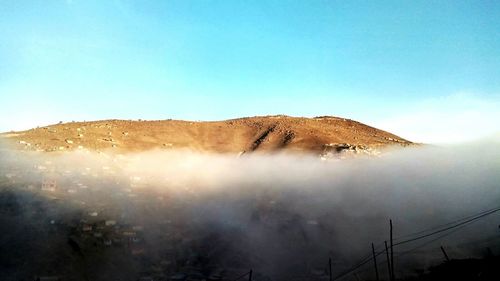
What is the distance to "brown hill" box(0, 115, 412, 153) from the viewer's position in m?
35.1

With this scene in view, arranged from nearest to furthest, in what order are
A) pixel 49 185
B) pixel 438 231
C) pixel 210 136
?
pixel 49 185 → pixel 438 231 → pixel 210 136

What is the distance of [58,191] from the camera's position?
25562mm

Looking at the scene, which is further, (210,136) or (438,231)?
(210,136)

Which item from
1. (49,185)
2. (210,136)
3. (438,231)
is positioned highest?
(210,136)

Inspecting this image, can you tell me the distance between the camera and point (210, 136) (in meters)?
41.1

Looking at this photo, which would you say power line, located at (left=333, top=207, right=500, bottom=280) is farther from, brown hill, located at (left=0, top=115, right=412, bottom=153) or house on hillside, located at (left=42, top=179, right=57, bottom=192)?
house on hillside, located at (left=42, top=179, right=57, bottom=192)

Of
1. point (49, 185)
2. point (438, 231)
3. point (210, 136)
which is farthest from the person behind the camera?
point (210, 136)

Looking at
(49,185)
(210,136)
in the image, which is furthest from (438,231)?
(49,185)

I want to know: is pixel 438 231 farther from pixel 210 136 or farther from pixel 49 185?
pixel 49 185

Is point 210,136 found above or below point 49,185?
above

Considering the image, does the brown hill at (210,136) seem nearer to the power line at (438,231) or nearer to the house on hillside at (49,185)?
the house on hillside at (49,185)

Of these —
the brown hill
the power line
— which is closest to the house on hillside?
the brown hill

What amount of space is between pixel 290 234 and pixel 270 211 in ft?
8.21

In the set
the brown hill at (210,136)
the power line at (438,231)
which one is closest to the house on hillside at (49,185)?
the brown hill at (210,136)
